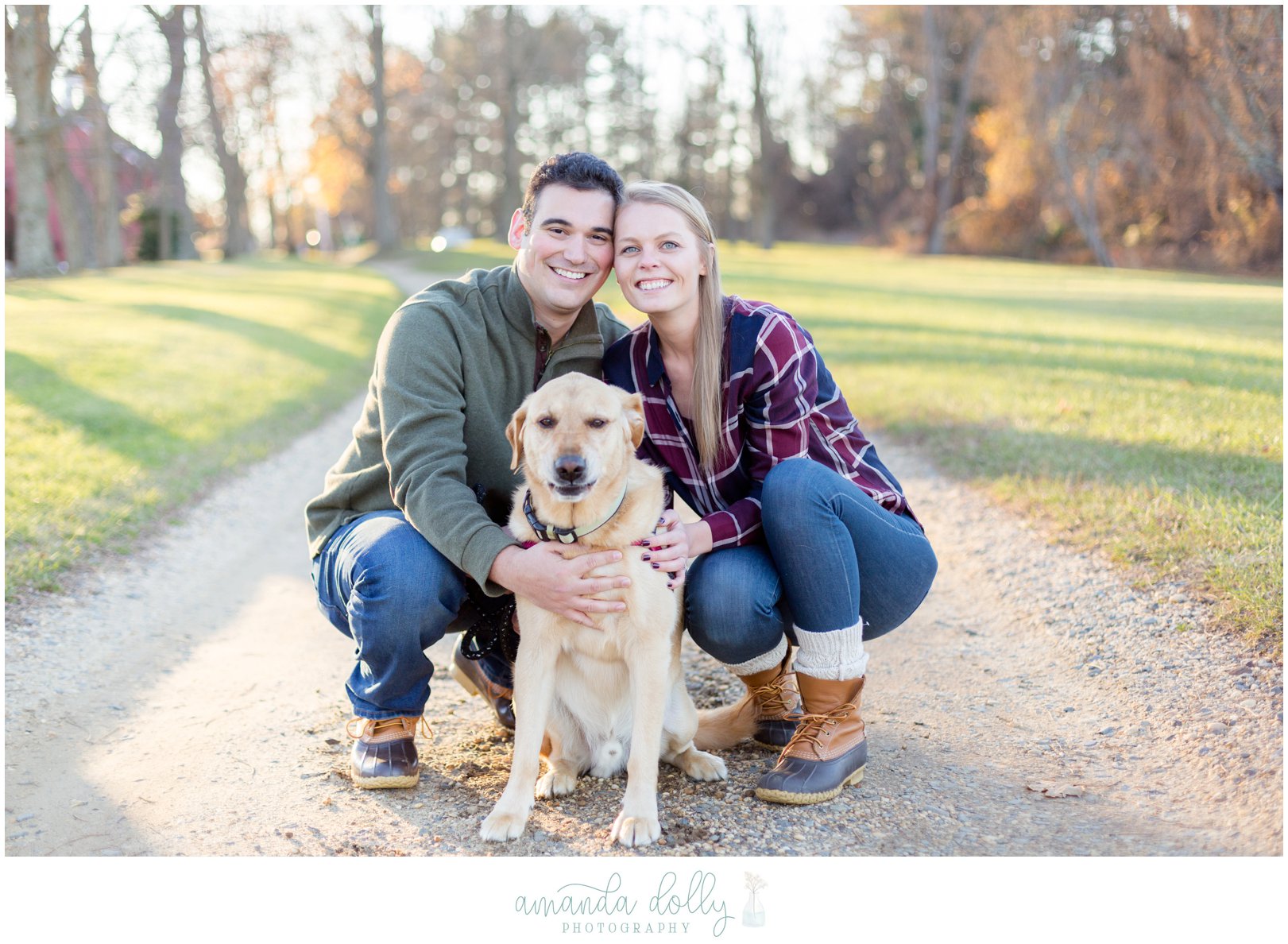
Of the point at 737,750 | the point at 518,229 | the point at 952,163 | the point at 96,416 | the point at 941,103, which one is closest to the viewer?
the point at 737,750

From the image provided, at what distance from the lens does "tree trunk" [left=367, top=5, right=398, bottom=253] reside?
32.0 metres

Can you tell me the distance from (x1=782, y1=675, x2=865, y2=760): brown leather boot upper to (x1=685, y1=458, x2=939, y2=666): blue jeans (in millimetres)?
201

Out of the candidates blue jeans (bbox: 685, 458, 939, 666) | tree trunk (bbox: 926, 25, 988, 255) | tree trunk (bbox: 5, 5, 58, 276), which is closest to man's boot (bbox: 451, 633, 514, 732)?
blue jeans (bbox: 685, 458, 939, 666)

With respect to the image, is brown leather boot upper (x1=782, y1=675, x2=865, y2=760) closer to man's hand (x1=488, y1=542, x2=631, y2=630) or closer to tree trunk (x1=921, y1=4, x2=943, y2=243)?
man's hand (x1=488, y1=542, x2=631, y2=630)

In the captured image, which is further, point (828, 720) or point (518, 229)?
point (518, 229)

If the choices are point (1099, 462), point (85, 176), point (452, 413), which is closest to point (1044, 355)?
point (1099, 462)

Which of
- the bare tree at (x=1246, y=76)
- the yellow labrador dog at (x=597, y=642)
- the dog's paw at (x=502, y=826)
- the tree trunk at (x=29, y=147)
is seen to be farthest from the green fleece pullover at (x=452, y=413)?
the tree trunk at (x=29, y=147)

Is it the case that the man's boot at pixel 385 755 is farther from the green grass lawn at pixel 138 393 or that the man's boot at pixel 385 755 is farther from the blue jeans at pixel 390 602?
the green grass lawn at pixel 138 393

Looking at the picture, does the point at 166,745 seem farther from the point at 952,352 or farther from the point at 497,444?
the point at 952,352

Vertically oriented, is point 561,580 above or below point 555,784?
above

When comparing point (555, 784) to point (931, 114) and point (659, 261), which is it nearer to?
point (659, 261)

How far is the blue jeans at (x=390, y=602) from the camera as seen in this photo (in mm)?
3297

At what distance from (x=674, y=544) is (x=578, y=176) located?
142 centimetres

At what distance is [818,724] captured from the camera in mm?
3332
